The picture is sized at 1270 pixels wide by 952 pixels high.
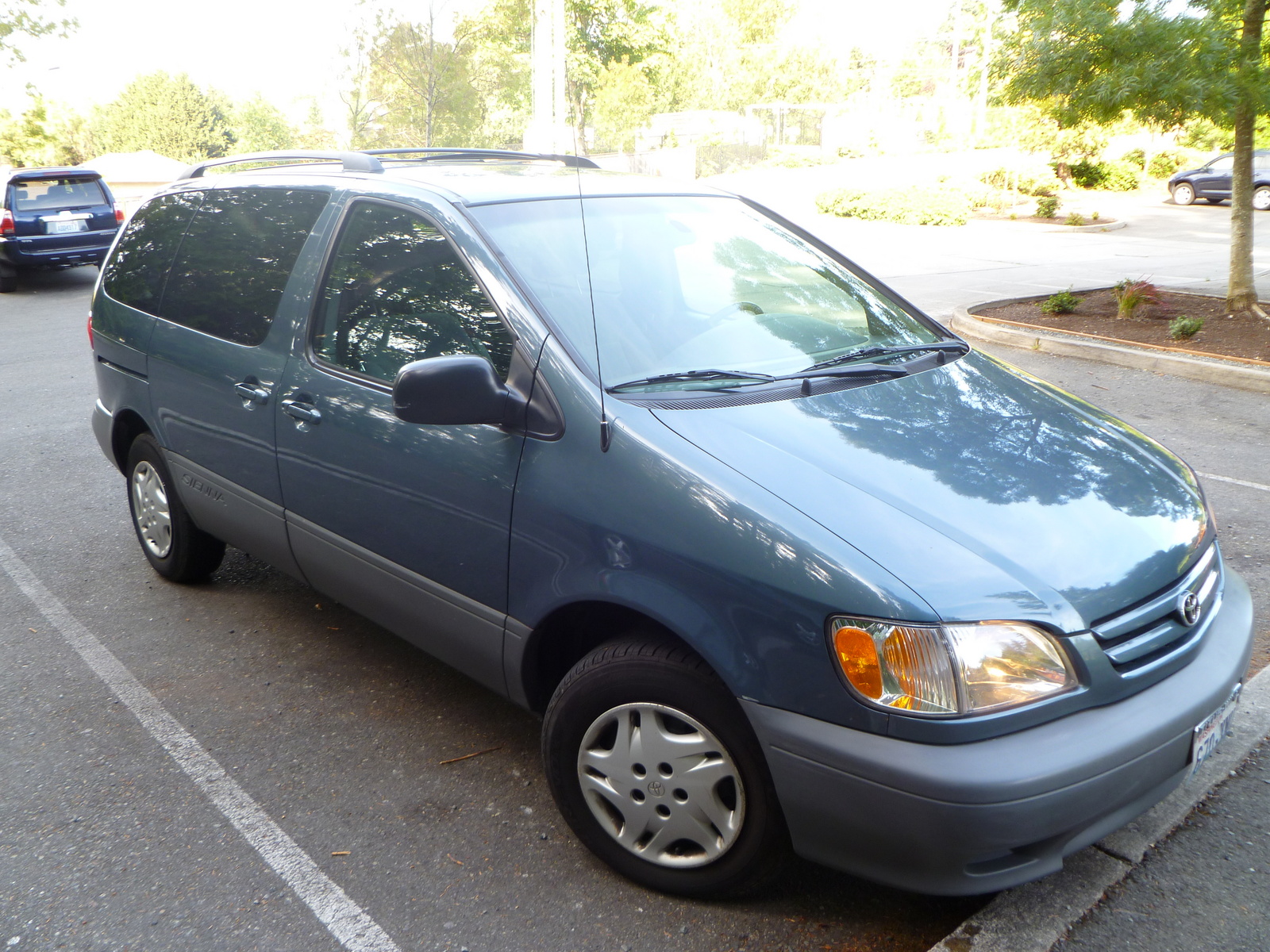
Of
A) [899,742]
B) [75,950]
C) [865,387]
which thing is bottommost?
[75,950]

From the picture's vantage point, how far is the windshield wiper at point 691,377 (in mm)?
2715

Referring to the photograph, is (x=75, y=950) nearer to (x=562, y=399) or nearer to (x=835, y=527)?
(x=562, y=399)

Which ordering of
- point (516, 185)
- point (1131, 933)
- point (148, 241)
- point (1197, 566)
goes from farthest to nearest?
1. point (148, 241)
2. point (516, 185)
3. point (1197, 566)
4. point (1131, 933)

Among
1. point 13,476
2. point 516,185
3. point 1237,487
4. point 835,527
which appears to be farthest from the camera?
point 13,476

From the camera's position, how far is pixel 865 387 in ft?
9.60

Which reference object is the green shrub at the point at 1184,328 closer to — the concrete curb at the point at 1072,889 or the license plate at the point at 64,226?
the concrete curb at the point at 1072,889

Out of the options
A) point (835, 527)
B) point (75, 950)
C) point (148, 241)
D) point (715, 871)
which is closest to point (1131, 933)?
point (715, 871)

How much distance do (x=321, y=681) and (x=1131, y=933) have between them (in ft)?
8.69

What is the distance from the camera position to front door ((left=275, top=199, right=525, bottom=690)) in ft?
9.18

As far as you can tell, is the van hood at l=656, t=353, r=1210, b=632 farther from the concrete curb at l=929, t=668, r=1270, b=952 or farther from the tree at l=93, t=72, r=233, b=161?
the tree at l=93, t=72, r=233, b=161

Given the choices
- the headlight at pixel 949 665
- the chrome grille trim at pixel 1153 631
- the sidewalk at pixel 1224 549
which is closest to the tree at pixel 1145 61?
the sidewalk at pixel 1224 549

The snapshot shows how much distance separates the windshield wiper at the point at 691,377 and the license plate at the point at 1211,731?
4.40 ft

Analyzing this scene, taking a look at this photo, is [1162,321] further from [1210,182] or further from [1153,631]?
[1210,182]

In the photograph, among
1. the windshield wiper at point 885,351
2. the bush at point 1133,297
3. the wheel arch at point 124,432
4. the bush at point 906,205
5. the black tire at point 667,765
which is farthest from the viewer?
the bush at point 906,205
